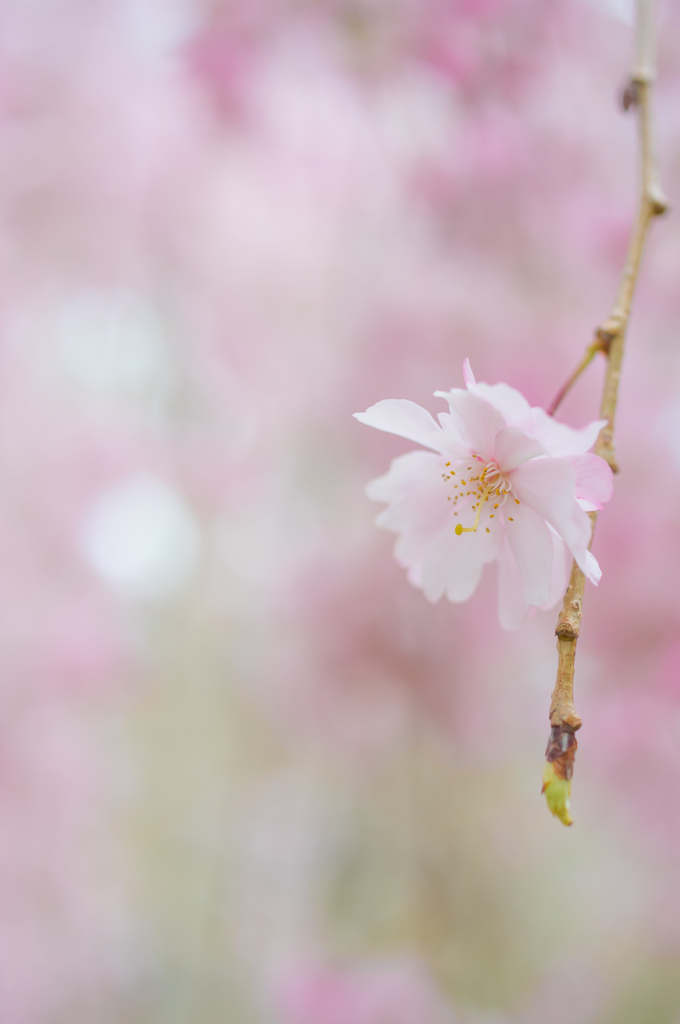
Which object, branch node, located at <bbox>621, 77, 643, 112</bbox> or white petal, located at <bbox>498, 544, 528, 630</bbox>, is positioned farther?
branch node, located at <bbox>621, 77, 643, 112</bbox>

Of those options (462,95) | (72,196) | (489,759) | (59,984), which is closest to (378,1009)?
(489,759)

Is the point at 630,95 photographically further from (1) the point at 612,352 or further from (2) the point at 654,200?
(1) the point at 612,352

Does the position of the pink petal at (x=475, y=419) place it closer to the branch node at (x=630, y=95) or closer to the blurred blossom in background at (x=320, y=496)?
the branch node at (x=630, y=95)

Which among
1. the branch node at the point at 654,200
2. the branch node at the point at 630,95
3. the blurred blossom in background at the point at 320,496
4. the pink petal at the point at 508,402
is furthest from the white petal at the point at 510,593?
the blurred blossom in background at the point at 320,496

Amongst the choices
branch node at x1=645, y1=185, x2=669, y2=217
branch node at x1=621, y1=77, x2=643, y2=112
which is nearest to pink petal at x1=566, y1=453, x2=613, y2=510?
branch node at x1=645, y1=185, x2=669, y2=217

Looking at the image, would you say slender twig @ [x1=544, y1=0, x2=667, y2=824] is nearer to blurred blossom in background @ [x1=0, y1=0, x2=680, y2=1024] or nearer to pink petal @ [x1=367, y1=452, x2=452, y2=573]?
pink petal @ [x1=367, y1=452, x2=452, y2=573]

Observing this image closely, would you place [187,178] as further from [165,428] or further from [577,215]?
[577,215]
